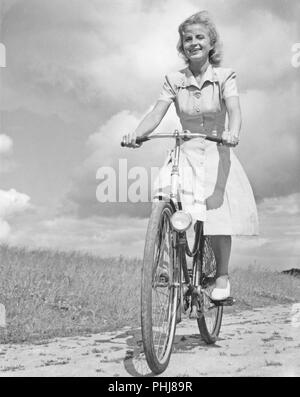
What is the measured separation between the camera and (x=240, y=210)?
187 inches

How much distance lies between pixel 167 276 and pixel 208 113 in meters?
1.34

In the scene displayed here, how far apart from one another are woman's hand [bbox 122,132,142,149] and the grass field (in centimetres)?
310

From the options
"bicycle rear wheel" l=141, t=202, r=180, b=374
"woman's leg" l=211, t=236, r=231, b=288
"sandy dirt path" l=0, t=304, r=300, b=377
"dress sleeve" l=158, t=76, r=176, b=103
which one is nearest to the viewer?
"bicycle rear wheel" l=141, t=202, r=180, b=374

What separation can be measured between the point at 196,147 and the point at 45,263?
715cm

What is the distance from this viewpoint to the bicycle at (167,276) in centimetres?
368

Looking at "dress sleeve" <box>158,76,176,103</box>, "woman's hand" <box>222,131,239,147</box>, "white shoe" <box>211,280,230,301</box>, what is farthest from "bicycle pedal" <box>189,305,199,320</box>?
"dress sleeve" <box>158,76,176,103</box>

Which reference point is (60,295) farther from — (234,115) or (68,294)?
(234,115)

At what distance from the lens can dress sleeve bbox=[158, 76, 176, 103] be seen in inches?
182

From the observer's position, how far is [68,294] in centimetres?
917

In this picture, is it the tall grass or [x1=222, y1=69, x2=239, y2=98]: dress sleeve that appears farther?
the tall grass

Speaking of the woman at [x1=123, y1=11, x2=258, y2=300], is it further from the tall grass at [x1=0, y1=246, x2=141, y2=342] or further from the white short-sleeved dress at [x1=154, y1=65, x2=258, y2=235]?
the tall grass at [x1=0, y1=246, x2=141, y2=342]

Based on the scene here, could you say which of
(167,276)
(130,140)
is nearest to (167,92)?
(130,140)
